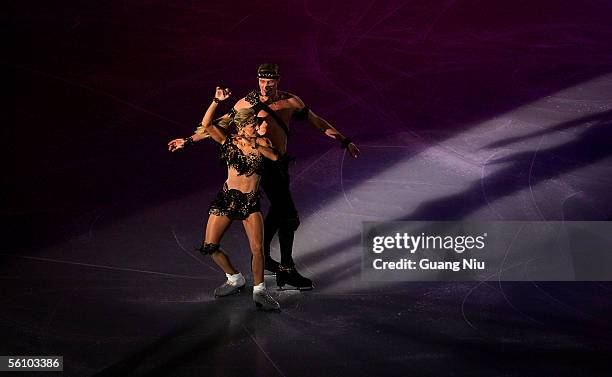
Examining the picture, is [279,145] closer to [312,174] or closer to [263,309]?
[263,309]

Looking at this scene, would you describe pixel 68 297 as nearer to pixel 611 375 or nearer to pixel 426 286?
pixel 426 286

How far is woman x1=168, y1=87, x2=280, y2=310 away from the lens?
8562 mm

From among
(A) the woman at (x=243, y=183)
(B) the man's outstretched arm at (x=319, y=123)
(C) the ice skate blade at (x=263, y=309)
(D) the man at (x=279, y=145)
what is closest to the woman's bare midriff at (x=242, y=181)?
(A) the woman at (x=243, y=183)

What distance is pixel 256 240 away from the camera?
28.5 feet

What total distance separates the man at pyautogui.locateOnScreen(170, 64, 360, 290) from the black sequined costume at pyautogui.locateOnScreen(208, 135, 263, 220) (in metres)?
0.29

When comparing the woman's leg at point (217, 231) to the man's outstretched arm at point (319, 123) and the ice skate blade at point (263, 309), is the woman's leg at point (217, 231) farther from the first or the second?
the man's outstretched arm at point (319, 123)

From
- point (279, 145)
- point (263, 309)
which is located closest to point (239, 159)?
point (279, 145)

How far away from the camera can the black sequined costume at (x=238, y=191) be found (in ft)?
28.1

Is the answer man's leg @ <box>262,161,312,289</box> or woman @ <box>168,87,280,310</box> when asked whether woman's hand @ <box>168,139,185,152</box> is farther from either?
man's leg @ <box>262,161,312,289</box>

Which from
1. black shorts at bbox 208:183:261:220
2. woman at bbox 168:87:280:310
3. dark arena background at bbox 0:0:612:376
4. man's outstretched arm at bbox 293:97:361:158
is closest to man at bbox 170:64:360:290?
man's outstretched arm at bbox 293:97:361:158

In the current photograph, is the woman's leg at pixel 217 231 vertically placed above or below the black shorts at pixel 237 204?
below

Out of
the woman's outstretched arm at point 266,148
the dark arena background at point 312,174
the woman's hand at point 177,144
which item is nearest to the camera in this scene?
the dark arena background at point 312,174

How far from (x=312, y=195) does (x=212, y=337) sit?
10.5ft

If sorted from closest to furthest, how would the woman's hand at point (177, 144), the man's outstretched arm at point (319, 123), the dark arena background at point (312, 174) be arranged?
the dark arena background at point (312, 174), the woman's hand at point (177, 144), the man's outstretched arm at point (319, 123)
